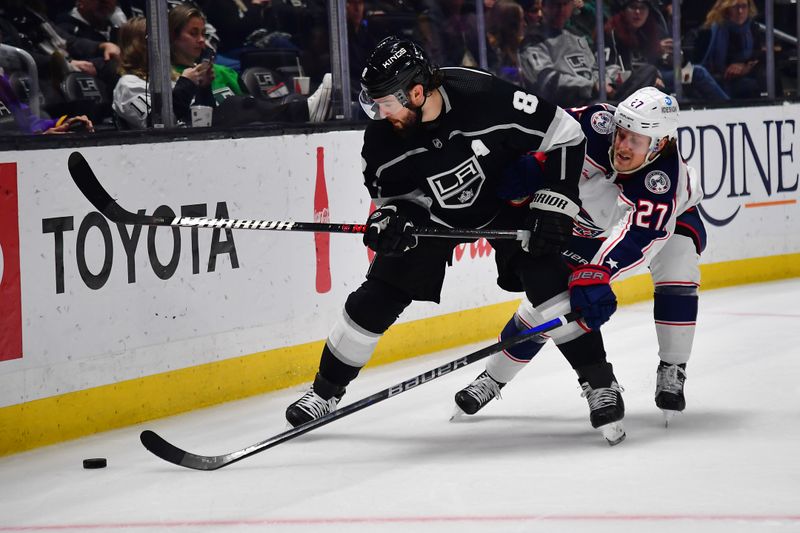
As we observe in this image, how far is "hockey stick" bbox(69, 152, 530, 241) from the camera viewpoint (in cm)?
304

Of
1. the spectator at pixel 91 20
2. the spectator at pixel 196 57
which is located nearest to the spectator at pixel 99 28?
the spectator at pixel 91 20

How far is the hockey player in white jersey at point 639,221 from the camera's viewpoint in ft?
10.1

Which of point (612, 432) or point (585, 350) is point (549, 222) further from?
point (612, 432)

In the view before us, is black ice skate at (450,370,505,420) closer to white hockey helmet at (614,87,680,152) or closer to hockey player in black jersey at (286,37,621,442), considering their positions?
hockey player in black jersey at (286,37,621,442)

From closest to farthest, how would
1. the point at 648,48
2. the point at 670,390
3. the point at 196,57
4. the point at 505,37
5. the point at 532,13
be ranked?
the point at 670,390
the point at 196,57
the point at 505,37
the point at 532,13
the point at 648,48

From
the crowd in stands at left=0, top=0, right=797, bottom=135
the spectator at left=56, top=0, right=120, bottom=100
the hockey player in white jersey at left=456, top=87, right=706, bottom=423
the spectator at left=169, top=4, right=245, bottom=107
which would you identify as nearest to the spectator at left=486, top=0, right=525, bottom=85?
the crowd in stands at left=0, top=0, right=797, bottom=135

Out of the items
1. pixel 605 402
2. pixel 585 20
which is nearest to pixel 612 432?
pixel 605 402

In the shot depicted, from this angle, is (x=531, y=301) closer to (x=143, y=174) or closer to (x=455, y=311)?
(x=143, y=174)

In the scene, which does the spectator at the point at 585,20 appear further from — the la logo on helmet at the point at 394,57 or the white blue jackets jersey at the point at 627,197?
the la logo on helmet at the point at 394,57

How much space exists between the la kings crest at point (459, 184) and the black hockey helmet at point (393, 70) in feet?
0.81

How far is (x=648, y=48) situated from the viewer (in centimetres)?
584

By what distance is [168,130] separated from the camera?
364 centimetres

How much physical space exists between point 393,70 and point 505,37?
2.44 m

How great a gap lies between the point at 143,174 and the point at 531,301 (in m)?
1.20
